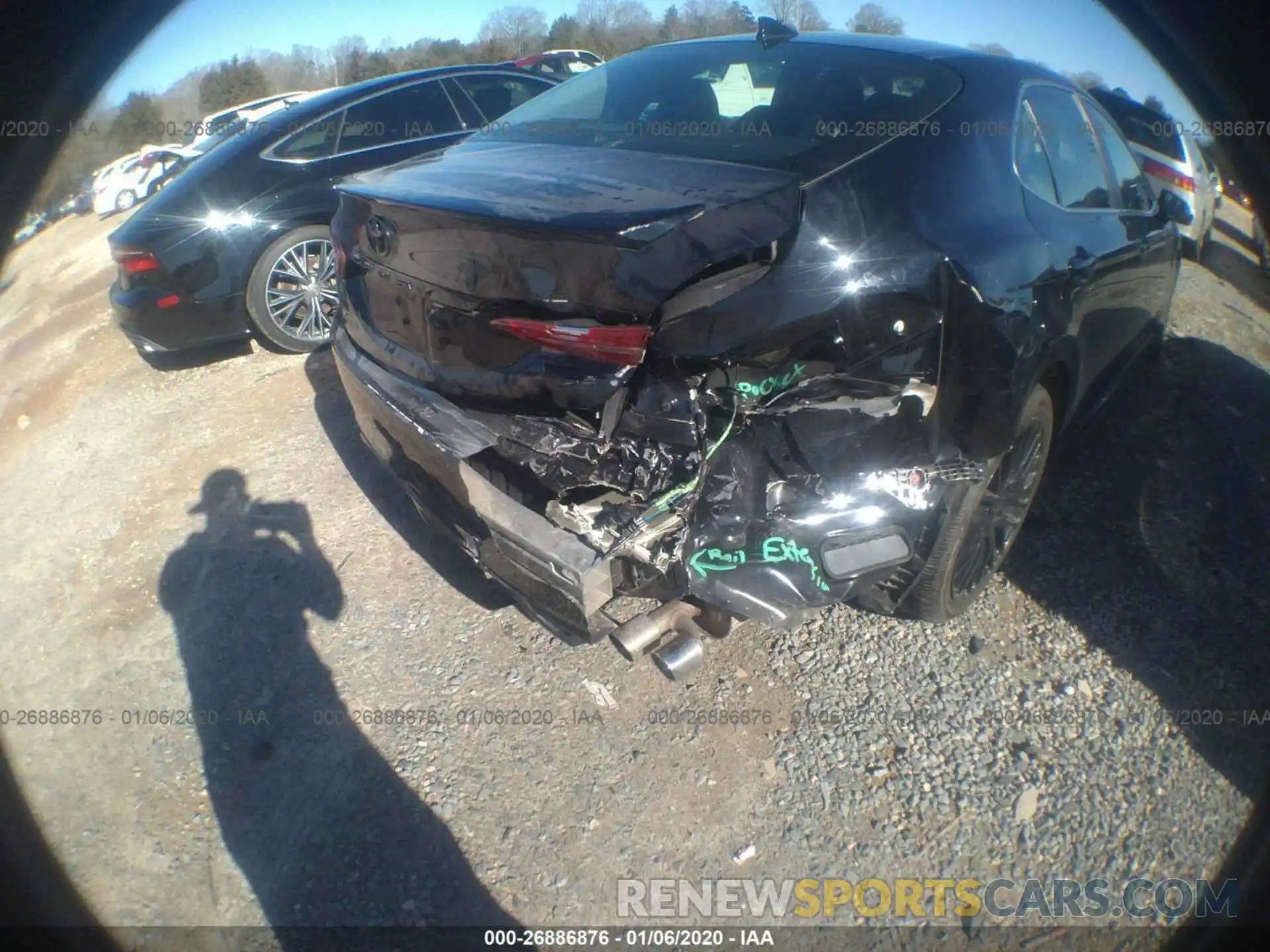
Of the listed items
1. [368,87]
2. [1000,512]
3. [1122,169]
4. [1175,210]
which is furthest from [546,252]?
[368,87]

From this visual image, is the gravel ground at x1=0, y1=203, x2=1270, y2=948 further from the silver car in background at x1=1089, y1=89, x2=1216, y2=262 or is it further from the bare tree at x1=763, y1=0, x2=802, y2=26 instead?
the bare tree at x1=763, y1=0, x2=802, y2=26

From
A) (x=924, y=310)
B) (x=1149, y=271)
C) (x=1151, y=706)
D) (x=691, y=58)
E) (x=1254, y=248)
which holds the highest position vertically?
(x=691, y=58)

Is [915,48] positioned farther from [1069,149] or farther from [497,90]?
[497,90]

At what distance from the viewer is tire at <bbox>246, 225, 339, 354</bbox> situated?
4.76 meters

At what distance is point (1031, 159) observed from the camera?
8.23 ft

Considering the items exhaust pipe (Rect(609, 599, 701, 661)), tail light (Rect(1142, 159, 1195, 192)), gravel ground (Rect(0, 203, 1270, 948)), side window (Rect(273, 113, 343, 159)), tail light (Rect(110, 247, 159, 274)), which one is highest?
side window (Rect(273, 113, 343, 159))

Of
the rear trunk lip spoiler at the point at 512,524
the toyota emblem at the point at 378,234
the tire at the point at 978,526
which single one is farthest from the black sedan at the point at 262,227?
the tire at the point at 978,526

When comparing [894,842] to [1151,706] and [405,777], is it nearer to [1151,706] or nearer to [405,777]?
[1151,706]

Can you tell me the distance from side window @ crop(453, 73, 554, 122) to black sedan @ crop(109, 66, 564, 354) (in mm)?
425

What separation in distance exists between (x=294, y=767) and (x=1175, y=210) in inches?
182

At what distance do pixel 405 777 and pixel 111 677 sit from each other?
140cm

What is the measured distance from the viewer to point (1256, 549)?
3.07 m

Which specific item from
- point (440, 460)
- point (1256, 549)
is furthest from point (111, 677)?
point (1256, 549)

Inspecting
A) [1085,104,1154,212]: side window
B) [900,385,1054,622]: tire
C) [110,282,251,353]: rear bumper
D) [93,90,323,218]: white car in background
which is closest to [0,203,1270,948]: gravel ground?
[900,385,1054,622]: tire
